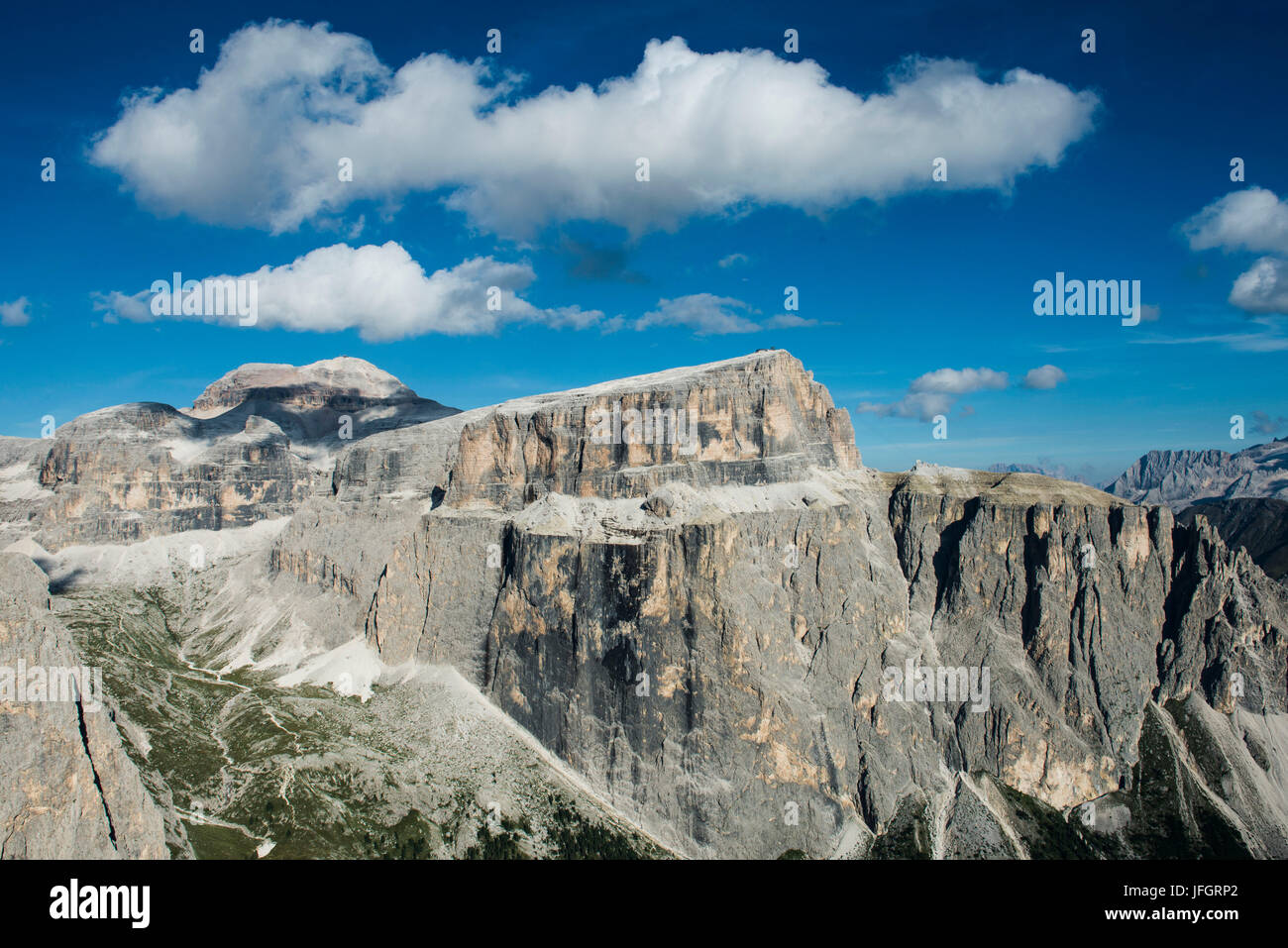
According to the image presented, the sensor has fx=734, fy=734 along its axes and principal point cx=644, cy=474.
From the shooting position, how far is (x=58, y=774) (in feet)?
117

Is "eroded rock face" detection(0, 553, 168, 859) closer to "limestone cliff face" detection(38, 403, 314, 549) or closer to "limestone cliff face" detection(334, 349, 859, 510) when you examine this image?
"limestone cliff face" detection(334, 349, 859, 510)

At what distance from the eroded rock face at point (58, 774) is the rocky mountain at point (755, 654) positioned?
113 feet

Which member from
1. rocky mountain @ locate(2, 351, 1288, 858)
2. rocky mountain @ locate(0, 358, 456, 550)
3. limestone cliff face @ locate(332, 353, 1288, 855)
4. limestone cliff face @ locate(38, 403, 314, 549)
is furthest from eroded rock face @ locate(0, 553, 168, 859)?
limestone cliff face @ locate(38, 403, 314, 549)

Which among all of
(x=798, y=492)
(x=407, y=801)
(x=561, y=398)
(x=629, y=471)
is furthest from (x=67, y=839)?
(x=561, y=398)

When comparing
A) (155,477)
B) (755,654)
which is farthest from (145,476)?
(755,654)

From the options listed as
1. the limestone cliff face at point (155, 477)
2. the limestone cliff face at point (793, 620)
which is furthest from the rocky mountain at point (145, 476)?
the limestone cliff face at point (793, 620)

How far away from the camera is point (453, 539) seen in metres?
108

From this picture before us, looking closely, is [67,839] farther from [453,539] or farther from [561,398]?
[561,398]

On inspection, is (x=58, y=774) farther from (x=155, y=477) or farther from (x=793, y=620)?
(x=155, y=477)

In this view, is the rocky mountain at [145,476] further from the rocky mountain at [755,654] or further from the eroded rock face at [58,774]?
the eroded rock face at [58,774]

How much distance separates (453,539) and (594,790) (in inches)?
1666

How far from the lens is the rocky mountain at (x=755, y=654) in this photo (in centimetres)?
7950

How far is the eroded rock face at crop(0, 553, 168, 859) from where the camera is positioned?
111 ft

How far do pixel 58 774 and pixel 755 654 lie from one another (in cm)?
6285
